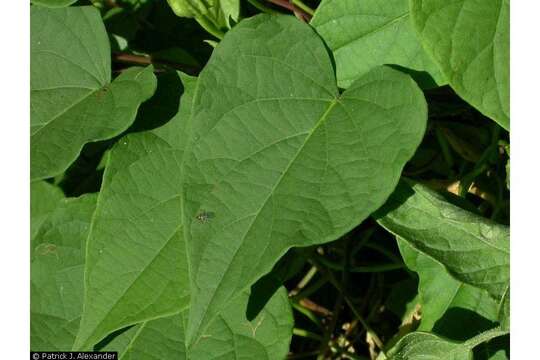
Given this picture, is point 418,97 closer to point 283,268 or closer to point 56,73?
point 283,268

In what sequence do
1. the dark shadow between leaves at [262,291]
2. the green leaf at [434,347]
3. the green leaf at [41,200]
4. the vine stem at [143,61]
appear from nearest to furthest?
the green leaf at [434,347], the dark shadow between leaves at [262,291], the vine stem at [143,61], the green leaf at [41,200]

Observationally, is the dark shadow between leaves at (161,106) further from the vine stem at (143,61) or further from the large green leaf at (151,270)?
the vine stem at (143,61)

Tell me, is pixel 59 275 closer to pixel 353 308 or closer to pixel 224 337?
pixel 224 337

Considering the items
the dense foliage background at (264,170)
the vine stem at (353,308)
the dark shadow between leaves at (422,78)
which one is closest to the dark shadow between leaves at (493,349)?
the dense foliage background at (264,170)

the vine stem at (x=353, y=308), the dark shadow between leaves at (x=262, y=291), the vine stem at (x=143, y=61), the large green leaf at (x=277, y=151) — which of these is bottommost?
the vine stem at (x=353, y=308)

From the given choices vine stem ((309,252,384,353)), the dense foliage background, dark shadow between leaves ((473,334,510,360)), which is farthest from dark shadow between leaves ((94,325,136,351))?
dark shadow between leaves ((473,334,510,360))

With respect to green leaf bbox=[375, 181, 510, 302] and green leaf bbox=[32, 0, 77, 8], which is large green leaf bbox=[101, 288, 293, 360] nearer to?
green leaf bbox=[375, 181, 510, 302]
